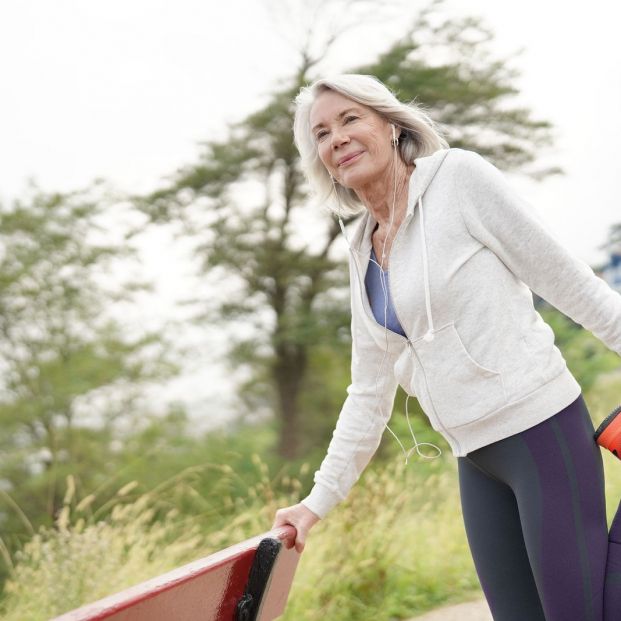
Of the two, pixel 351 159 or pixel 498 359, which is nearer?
pixel 498 359

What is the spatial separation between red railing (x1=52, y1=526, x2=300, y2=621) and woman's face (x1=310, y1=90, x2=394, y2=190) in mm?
815

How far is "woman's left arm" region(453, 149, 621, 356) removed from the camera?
5.38 ft

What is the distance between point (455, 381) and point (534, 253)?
0.30 meters

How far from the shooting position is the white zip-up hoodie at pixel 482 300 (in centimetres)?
165

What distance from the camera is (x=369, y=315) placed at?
6.15 feet

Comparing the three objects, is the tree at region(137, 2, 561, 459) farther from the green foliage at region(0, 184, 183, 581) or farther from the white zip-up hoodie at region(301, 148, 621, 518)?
the white zip-up hoodie at region(301, 148, 621, 518)

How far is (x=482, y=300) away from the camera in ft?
5.49

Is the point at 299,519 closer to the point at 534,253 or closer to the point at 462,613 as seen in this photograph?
the point at 534,253

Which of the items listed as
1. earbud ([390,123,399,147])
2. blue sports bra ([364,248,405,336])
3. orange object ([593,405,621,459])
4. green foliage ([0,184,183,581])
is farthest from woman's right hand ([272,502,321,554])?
green foliage ([0,184,183,581])

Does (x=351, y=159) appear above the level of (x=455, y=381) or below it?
above

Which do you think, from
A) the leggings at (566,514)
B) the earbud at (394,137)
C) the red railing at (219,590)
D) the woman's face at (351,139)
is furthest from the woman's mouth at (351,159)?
the red railing at (219,590)

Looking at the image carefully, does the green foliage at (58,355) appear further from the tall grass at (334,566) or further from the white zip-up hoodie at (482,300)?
the white zip-up hoodie at (482,300)

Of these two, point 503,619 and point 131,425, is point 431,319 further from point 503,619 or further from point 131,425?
point 131,425

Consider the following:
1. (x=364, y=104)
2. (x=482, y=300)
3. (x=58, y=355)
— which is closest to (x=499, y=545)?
(x=482, y=300)
